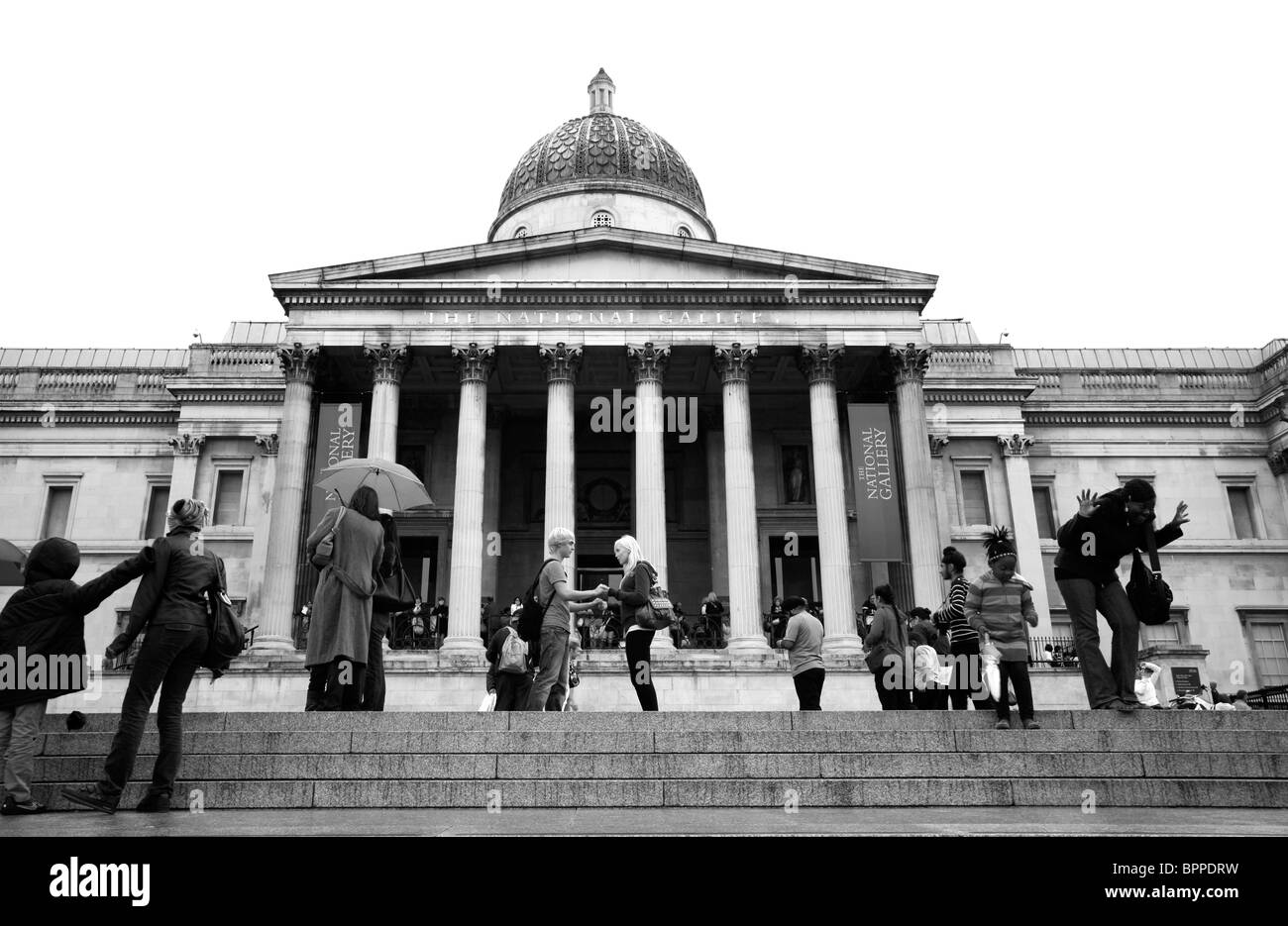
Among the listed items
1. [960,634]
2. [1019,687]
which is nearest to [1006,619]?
[1019,687]

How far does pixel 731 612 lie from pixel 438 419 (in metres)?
12.3

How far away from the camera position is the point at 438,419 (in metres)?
32.9

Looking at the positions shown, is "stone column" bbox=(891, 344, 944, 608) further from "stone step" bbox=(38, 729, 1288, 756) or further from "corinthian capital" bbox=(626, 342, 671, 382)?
"stone step" bbox=(38, 729, 1288, 756)

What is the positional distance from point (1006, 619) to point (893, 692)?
3291mm

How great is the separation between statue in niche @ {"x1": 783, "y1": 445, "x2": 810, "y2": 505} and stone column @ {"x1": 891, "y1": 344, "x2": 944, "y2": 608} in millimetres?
4597

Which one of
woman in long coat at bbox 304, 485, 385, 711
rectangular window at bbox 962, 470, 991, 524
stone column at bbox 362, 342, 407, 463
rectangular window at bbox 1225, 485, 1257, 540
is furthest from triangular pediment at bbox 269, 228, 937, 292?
woman in long coat at bbox 304, 485, 385, 711

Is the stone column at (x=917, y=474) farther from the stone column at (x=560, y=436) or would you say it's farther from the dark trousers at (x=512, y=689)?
the dark trousers at (x=512, y=689)

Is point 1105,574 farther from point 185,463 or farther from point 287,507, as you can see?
point 185,463

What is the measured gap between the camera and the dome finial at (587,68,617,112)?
41.8 metres

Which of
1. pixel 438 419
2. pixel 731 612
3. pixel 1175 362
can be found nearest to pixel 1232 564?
pixel 1175 362

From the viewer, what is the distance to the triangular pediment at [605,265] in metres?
28.9

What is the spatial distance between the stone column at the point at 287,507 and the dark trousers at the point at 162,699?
61.7ft

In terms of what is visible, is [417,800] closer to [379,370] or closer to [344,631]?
[344,631]

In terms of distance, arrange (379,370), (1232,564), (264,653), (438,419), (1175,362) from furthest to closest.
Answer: (1175,362) → (1232,564) → (438,419) → (379,370) → (264,653)
